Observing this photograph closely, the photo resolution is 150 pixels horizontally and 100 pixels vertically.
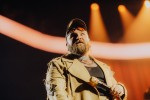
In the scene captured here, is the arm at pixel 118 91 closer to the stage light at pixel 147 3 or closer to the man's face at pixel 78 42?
the man's face at pixel 78 42

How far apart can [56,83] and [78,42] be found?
484mm

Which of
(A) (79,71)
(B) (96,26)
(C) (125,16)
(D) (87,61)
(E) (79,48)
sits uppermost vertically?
(C) (125,16)

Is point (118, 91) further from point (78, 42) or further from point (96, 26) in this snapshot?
point (96, 26)

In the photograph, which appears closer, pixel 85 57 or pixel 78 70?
pixel 78 70

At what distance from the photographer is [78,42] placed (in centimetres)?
275

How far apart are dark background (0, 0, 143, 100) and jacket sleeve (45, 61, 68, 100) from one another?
278 cm

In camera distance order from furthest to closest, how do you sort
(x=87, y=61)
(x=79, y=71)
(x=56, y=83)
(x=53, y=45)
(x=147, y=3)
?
1. (x=147, y=3)
2. (x=53, y=45)
3. (x=87, y=61)
4. (x=79, y=71)
5. (x=56, y=83)

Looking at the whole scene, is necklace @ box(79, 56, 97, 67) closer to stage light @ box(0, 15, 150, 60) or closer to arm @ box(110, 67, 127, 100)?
arm @ box(110, 67, 127, 100)

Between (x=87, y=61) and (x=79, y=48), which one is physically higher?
(x=79, y=48)

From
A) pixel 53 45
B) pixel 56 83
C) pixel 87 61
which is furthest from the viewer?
pixel 53 45

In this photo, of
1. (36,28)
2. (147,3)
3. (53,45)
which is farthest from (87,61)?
(147,3)

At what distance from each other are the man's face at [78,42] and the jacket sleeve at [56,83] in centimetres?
28

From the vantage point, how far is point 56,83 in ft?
7.98

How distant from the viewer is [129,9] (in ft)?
20.7
